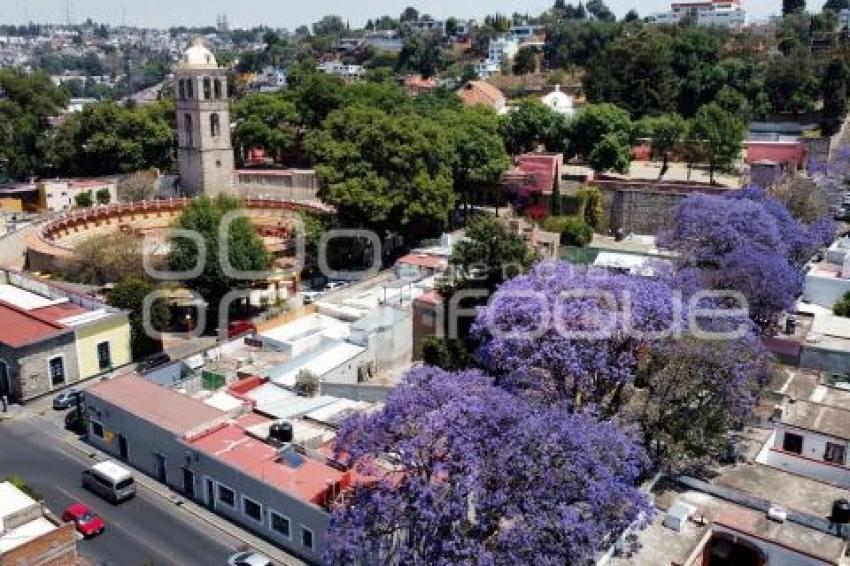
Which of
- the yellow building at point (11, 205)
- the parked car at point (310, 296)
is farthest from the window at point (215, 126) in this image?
the parked car at point (310, 296)

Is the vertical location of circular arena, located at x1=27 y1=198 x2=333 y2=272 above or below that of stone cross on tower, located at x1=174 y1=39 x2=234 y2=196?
below

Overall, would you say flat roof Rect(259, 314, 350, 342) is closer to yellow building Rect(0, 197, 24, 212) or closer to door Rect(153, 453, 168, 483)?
door Rect(153, 453, 168, 483)

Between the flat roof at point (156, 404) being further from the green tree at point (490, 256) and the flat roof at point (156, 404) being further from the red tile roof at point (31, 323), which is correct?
the green tree at point (490, 256)

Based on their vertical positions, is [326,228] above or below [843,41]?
below

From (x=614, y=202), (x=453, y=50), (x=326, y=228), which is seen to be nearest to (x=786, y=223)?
(x=614, y=202)

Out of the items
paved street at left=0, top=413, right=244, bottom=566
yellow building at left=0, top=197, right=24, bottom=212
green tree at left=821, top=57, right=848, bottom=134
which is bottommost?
paved street at left=0, top=413, right=244, bottom=566

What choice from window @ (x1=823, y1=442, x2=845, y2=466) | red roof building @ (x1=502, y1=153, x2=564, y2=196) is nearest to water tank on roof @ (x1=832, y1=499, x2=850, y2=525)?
window @ (x1=823, y1=442, x2=845, y2=466)

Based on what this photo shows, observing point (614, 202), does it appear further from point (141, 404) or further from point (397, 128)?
point (141, 404)

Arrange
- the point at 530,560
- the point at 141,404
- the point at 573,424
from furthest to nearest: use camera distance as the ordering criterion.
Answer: the point at 141,404, the point at 573,424, the point at 530,560
